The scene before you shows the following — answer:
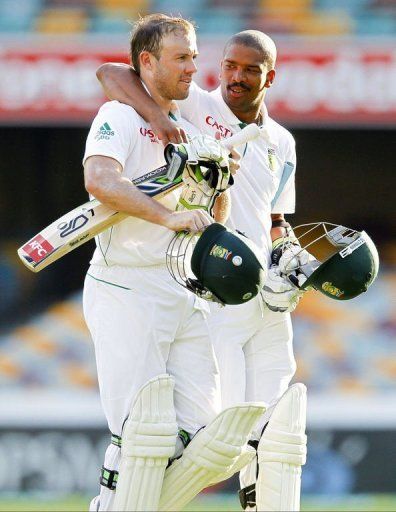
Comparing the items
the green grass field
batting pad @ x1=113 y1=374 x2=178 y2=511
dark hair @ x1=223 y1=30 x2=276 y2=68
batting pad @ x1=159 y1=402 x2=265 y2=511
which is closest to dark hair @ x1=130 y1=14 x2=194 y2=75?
dark hair @ x1=223 y1=30 x2=276 y2=68

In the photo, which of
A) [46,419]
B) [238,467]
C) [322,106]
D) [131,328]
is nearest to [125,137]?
[131,328]

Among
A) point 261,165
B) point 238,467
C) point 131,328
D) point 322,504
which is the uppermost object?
point 261,165

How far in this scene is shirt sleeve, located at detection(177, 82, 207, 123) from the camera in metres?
4.48

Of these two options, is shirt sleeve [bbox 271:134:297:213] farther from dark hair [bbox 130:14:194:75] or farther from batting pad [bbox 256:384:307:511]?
dark hair [bbox 130:14:194:75]

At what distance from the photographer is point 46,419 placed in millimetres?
7141

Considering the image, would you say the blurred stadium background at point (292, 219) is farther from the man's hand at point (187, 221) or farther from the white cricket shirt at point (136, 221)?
the man's hand at point (187, 221)

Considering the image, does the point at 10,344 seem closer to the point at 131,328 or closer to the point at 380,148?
the point at 380,148

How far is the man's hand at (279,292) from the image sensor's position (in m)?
4.48

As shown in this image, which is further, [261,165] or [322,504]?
[322,504]

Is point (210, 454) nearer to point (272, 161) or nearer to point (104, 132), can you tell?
point (104, 132)

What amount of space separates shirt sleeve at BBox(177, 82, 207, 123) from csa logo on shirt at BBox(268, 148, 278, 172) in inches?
12.7

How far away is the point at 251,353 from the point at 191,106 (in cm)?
86

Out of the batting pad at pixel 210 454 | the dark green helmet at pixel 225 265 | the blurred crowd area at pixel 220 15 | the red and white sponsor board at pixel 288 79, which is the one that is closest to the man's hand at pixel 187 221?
the dark green helmet at pixel 225 265

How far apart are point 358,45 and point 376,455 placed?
7.04ft
